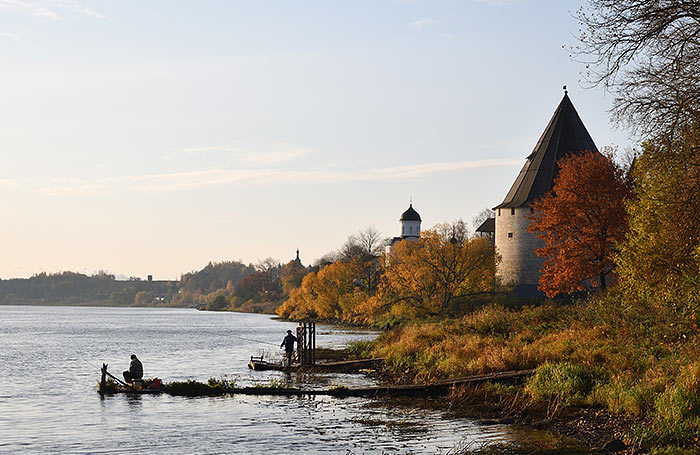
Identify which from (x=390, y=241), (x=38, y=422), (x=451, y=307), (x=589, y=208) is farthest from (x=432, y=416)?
(x=390, y=241)

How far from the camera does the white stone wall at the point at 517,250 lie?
70.1 meters

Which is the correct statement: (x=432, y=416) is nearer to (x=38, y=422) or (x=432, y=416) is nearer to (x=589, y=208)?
(x=38, y=422)

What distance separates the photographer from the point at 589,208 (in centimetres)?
4719

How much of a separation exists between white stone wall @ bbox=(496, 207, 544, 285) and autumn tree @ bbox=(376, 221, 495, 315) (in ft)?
6.04

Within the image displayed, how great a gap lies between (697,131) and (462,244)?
186 feet

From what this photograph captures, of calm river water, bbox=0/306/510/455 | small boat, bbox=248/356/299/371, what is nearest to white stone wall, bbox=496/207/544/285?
small boat, bbox=248/356/299/371

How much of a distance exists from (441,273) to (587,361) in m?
48.2

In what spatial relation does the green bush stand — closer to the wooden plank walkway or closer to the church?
the wooden plank walkway

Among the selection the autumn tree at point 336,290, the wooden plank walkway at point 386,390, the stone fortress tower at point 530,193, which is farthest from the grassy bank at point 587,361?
the autumn tree at point 336,290

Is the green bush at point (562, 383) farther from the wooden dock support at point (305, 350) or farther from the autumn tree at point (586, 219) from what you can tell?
the autumn tree at point (586, 219)

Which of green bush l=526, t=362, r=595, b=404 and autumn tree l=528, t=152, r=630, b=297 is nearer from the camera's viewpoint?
green bush l=526, t=362, r=595, b=404

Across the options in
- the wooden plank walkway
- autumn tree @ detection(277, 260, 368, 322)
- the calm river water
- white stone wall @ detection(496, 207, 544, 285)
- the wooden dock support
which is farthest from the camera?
autumn tree @ detection(277, 260, 368, 322)

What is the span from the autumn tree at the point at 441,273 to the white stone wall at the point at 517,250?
6.04 feet

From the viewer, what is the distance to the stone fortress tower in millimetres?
70500
